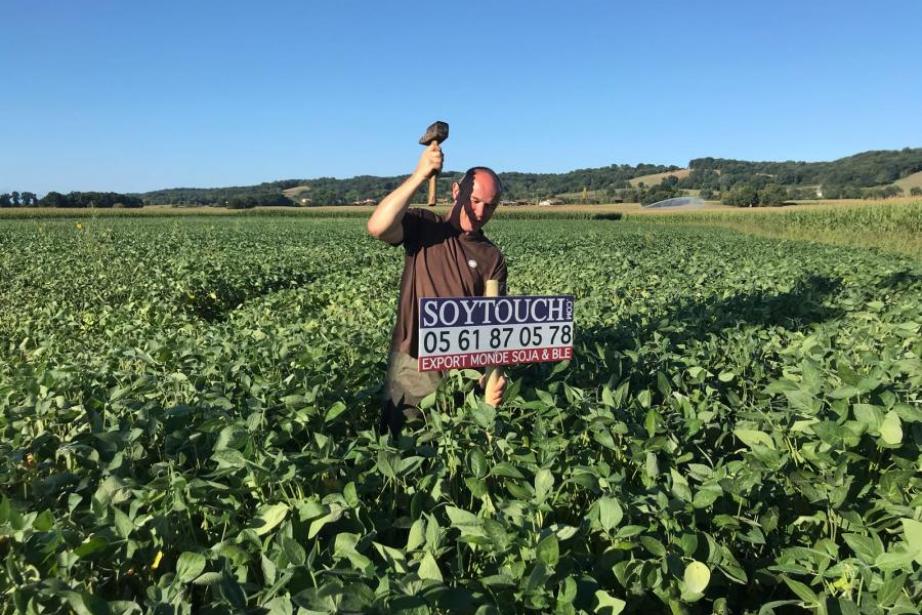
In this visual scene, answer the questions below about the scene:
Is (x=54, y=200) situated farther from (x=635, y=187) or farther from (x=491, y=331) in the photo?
(x=635, y=187)

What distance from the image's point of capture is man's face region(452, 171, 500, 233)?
308cm

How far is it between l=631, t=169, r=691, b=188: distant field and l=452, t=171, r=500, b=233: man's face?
114154 mm

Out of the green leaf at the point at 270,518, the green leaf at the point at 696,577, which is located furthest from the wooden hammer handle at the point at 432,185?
the green leaf at the point at 696,577

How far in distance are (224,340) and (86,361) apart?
0.82 meters

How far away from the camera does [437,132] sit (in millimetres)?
2822

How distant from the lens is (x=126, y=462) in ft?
6.66

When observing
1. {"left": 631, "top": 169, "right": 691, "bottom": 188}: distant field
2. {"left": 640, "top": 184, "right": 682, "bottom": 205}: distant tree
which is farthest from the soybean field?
{"left": 631, "top": 169, "right": 691, "bottom": 188}: distant field

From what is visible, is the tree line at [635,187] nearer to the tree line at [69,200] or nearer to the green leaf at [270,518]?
the tree line at [69,200]

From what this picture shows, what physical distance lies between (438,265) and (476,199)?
412 millimetres

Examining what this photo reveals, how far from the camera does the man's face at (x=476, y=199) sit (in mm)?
3078

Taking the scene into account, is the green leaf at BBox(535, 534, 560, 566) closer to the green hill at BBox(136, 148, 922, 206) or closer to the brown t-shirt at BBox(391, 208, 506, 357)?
the brown t-shirt at BBox(391, 208, 506, 357)

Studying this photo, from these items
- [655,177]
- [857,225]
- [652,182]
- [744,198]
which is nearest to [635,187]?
[652,182]

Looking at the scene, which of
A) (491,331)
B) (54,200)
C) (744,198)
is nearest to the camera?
(491,331)

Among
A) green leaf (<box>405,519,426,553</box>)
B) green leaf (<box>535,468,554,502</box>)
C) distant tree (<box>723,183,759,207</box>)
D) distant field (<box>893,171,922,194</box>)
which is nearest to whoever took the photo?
green leaf (<box>405,519,426,553</box>)
